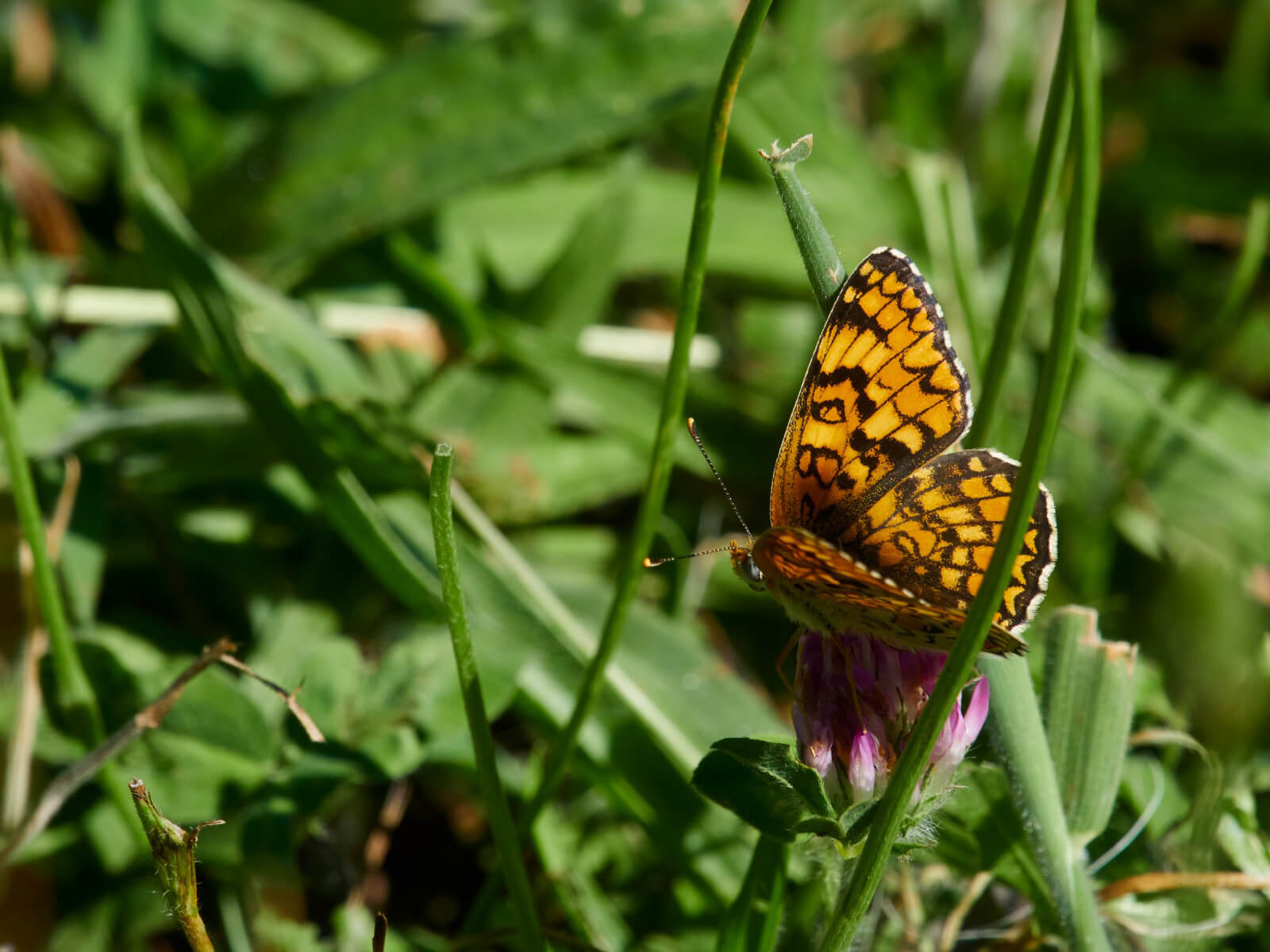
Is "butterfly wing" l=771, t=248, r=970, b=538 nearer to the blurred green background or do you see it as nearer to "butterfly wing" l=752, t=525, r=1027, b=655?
"butterfly wing" l=752, t=525, r=1027, b=655

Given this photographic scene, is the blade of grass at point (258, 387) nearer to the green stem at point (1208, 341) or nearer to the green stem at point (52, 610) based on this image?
the green stem at point (52, 610)

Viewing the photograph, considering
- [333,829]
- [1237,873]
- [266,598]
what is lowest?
[333,829]

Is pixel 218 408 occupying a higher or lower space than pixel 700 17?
lower

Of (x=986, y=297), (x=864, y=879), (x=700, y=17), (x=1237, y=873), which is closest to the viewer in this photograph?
(x=864, y=879)

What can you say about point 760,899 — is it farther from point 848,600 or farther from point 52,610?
point 52,610

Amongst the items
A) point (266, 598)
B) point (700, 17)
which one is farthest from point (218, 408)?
point (700, 17)

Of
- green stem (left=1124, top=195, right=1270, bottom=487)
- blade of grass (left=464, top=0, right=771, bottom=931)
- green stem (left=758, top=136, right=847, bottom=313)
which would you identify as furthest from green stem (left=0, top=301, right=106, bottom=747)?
green stem (left=1124, top=195, right=1270, bottom=487)

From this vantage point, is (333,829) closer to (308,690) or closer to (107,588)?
(308,690)
